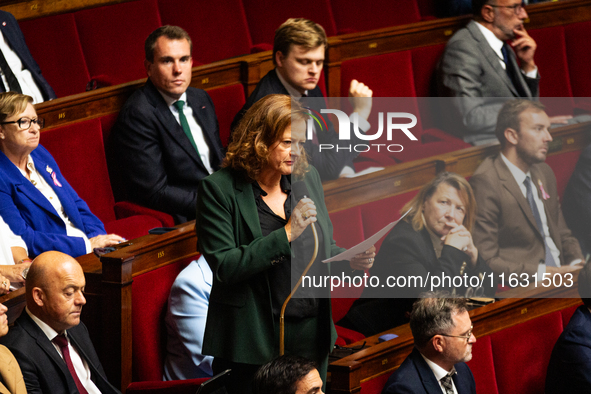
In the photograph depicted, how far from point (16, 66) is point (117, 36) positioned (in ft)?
0.89

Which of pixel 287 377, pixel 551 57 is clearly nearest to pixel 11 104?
pixel 287 377

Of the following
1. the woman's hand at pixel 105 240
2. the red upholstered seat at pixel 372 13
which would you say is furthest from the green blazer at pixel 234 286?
the red upholstered seat at pixel 372 13

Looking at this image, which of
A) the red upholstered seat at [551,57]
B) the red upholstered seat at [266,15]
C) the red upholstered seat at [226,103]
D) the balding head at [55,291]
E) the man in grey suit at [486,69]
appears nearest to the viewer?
the man in grey suit at [486,69]

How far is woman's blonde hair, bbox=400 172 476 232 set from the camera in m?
0.54

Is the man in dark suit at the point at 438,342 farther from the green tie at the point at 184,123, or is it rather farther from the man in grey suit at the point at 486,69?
the green tie at the point at 184,123

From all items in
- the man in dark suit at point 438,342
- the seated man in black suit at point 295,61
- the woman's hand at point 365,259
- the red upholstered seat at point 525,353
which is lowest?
the red upholstered seat at point 525,353

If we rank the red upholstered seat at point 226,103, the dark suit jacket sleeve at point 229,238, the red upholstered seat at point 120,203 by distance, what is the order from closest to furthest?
the dark suit jacket sleeve at point 229,238 < the red upholstered seat at point 120,203 < the red upholstered seat at point 226,103

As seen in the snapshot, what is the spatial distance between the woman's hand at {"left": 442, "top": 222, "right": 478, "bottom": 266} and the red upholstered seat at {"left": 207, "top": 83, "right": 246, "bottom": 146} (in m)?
0.84

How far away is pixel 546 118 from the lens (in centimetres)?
55

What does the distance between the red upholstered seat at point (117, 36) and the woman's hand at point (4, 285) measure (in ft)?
2.18

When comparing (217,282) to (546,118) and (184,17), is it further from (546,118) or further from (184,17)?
(184,17)

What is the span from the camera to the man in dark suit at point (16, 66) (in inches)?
47.8

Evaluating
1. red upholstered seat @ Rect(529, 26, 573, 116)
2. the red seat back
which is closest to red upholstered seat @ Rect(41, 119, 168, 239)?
the red seat back

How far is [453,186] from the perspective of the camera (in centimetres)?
54
